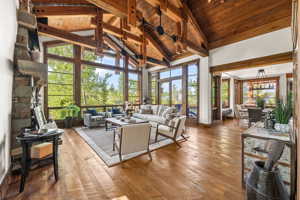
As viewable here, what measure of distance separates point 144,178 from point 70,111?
5.32 metres

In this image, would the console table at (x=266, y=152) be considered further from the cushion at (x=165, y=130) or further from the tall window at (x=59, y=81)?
the tall window at (x=59, y=81)

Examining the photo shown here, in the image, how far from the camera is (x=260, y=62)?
454 cm

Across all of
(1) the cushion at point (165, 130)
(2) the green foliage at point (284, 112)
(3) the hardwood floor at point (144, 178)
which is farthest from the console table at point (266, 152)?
(1) the cushion at point (165, 130)

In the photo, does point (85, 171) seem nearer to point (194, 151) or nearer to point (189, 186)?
point (189, 186)

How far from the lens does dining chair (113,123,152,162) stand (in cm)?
258

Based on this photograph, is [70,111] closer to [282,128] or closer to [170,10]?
[170,10]

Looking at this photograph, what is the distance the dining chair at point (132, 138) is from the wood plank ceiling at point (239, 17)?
4809 millimetres

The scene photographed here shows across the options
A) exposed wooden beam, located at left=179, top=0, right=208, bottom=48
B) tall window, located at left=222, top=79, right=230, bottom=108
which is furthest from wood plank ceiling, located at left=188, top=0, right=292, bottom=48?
tall window, located at left=222, top=79, right=230, bottom=108

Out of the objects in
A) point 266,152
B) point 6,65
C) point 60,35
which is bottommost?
point 266,152

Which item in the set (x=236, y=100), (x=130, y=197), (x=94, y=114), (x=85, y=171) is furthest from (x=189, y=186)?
(x=236, y=100)

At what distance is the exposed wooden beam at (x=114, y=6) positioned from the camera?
116 inches

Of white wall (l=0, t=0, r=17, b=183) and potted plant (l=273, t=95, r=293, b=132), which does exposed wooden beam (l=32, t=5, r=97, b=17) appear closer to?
white wall (l=0, t=0, r=17, b=183)

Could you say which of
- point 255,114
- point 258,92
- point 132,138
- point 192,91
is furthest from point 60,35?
point 258,92

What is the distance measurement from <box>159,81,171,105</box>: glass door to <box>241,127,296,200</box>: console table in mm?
6443
